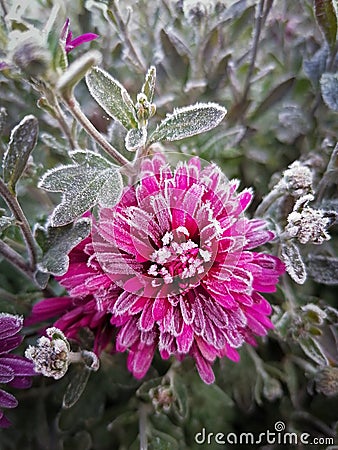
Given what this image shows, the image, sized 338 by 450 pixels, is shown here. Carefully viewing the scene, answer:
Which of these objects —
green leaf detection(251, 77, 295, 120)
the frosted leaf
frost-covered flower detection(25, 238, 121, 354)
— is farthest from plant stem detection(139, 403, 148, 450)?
green leaf detection(251, 77, 295, 120)

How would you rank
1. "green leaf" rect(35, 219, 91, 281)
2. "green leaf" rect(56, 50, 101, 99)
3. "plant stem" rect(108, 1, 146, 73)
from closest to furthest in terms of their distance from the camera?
"green leaf" rect(56, 50, 101, 99), "green leaf" rect(35, 219, 91, 281), "plant stem" rect(108, 1, 146, 73)

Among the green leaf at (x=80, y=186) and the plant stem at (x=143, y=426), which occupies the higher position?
the green leaf at (x=80, y=186)

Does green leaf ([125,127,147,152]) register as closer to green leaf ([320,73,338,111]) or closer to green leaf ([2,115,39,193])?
green leaf ([2,115,39,193])

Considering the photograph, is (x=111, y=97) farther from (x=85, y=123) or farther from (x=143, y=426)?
(x=143, y=426)

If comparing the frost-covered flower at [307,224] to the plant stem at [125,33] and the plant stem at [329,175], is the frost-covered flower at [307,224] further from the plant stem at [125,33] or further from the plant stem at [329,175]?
the plant stem at [125,33]

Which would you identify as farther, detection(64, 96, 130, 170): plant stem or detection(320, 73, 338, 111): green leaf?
detection(320, 73, 338, 111): green leaf

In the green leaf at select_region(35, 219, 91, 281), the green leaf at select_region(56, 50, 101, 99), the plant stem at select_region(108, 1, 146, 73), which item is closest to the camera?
the green leaf at select_region(56, 50, 101, 99)

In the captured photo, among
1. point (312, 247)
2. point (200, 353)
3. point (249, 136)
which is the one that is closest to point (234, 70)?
point (249, 136)

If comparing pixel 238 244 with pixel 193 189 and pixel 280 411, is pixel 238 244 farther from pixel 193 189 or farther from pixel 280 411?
pixel 280 411

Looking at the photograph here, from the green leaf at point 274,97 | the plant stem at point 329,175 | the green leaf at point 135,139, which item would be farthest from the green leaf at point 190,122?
the green leaf at point 274,97
